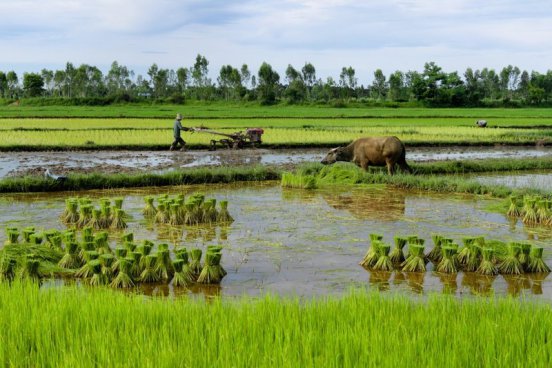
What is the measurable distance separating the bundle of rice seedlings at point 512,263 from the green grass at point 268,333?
209 centimetres

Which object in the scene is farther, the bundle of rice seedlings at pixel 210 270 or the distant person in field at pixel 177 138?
the distant person in field at pixel 177 138

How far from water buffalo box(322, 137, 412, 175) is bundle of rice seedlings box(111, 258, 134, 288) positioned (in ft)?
27.2

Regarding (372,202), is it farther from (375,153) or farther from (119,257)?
(119,257)

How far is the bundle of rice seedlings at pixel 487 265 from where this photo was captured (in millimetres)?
6266

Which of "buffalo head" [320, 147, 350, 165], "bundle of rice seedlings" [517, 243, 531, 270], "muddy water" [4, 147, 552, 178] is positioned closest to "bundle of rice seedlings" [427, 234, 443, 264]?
"bundle of rice seedlings" [517, 243, 531, 270]

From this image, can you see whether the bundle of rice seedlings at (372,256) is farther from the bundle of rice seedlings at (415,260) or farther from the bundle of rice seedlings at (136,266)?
the bundle of rice seedlings at (136,266)

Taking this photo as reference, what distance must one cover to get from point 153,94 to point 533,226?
73975 millimetres

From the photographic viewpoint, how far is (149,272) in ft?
19.3

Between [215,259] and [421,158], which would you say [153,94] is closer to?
[421,158]

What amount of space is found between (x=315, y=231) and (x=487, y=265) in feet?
8.14

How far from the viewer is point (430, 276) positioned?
245 inches

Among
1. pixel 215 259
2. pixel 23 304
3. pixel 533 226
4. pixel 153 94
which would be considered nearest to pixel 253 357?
pixel 23 304

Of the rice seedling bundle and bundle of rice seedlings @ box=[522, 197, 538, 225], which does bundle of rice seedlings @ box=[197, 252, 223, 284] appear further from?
bundle of rice seedlings @ box=[522, 197, 538, 225]

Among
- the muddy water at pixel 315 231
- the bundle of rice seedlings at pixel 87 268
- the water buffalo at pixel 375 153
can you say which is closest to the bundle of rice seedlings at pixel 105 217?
the muddy water at pixel 315 231
